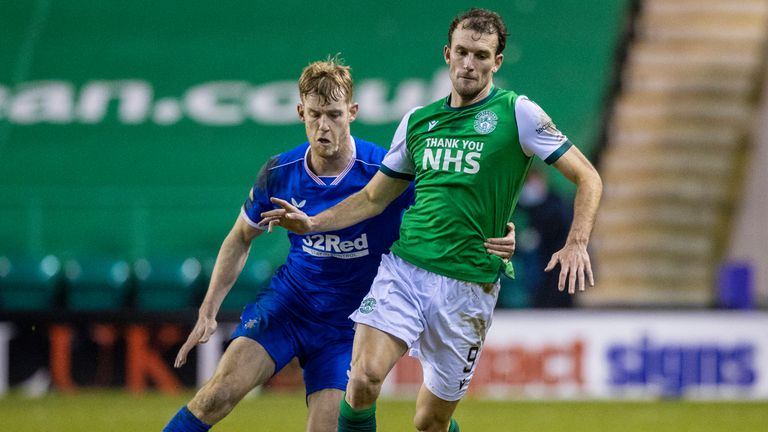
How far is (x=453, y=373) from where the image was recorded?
236 inches

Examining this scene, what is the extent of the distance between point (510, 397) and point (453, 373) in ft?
20.9

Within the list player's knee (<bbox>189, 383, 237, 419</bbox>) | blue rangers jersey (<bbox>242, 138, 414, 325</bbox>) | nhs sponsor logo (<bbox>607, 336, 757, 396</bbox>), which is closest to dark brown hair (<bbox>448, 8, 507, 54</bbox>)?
blue rangers jersey (<bbox>242, 138, 414, 325</bbox>)

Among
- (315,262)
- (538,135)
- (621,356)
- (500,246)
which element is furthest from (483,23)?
(621,356)

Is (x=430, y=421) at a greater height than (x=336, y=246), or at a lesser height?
lesser

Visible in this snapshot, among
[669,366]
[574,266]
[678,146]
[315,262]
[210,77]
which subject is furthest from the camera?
[210,77]

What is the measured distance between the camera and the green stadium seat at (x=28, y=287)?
1280 centimetres

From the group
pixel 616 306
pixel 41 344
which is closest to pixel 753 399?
pixel 616 306

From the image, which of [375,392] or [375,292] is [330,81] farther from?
[375,392]

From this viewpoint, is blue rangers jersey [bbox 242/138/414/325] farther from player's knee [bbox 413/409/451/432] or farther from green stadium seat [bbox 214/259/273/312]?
green stadium seat [bbox 214/259/273/312]

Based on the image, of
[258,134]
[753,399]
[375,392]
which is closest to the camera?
[375,392]

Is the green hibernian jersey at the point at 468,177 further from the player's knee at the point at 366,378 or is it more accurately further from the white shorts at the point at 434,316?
the player's knee at the point at 366,378

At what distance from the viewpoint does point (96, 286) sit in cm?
1287

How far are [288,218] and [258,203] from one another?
1.56ft

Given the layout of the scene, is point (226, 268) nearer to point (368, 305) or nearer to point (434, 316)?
point (368, 305)
